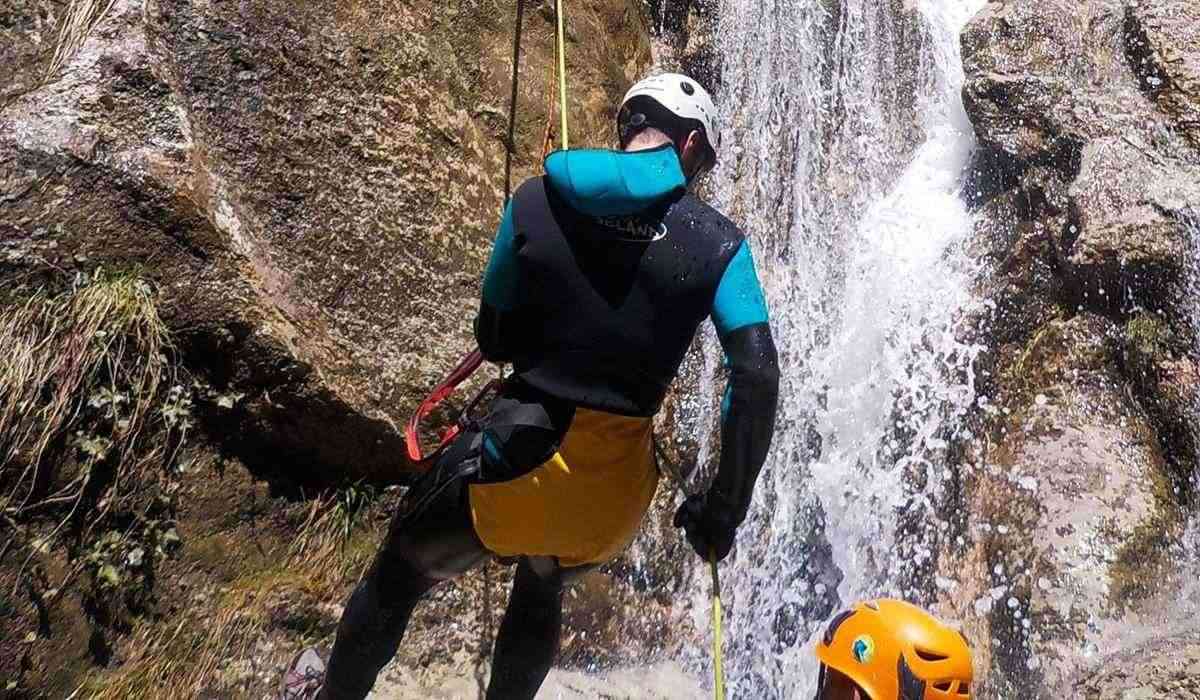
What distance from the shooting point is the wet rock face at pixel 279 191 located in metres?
3.21

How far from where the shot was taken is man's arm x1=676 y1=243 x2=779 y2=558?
7.42 feet

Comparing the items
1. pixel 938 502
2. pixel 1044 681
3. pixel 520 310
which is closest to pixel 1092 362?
pixel 938 502

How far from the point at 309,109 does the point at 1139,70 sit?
4798 mm

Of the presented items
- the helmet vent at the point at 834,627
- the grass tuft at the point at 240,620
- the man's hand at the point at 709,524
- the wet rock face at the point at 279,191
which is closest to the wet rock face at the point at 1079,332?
the helmet vent at the point at 834,627

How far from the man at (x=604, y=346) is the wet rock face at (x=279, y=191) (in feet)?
4.07

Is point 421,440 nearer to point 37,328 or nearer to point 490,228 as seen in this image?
point 490,228

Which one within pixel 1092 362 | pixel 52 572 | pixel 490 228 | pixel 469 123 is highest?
pixel 469 123

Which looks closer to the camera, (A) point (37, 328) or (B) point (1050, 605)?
(A) point (37, 328)

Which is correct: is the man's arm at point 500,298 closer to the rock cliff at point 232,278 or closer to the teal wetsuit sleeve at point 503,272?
the teal wetsuit sleeve at point 503,272

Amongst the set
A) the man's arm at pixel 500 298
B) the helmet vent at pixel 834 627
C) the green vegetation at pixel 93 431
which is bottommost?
the green vegetation at pixel 93 431

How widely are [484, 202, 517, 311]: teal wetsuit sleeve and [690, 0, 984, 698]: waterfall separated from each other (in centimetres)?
256

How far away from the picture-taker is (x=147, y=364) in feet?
10.4

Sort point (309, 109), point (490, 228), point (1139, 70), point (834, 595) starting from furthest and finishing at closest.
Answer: point (1139, 70) → point (834, 595) → point (490, 228) → point (309, 109)

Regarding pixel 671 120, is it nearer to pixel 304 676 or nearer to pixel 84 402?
pixel 84 402
